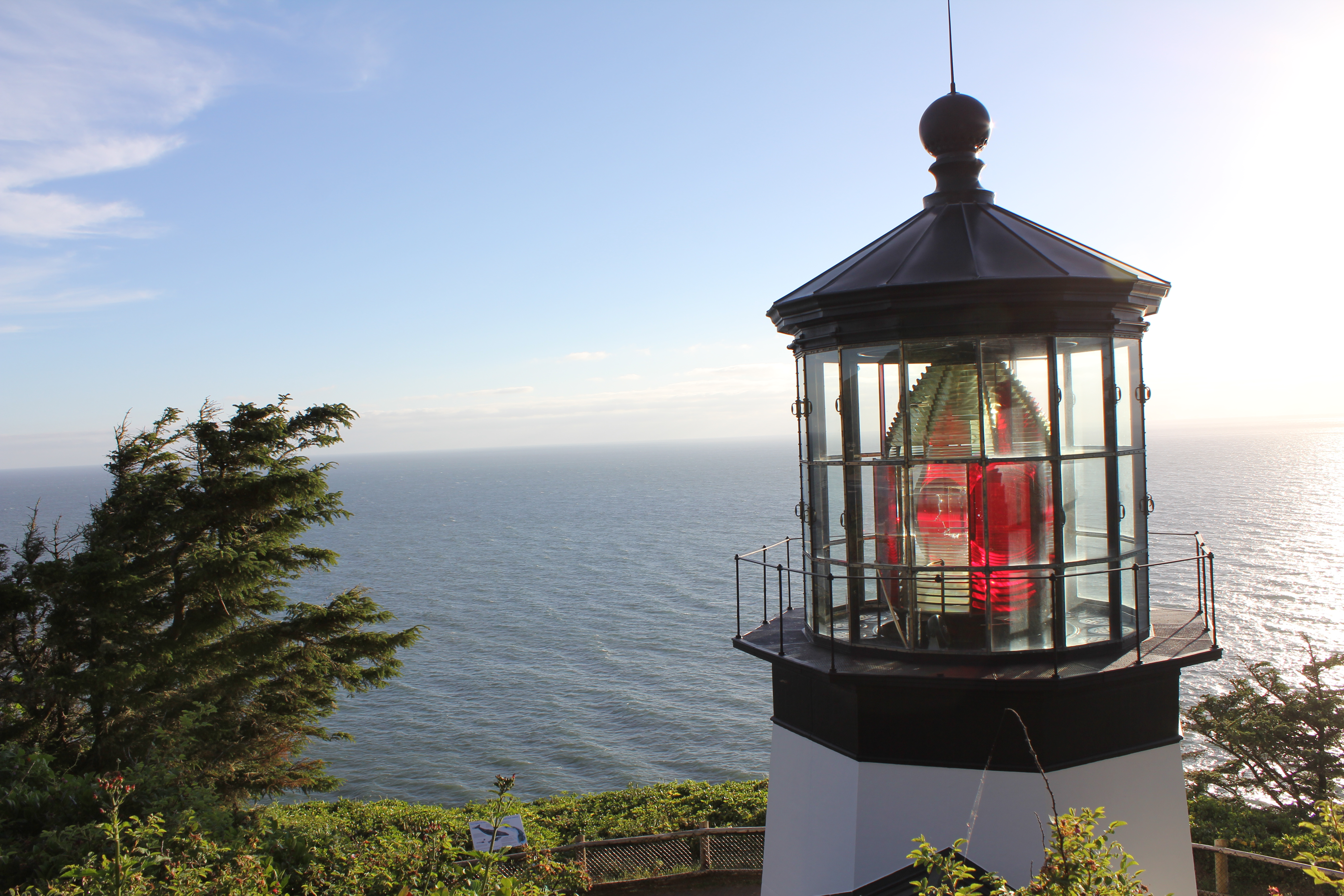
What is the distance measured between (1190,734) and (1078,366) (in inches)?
935

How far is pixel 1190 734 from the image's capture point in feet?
75.0

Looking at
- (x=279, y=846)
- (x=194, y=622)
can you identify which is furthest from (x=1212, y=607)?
(x=194, y=622)

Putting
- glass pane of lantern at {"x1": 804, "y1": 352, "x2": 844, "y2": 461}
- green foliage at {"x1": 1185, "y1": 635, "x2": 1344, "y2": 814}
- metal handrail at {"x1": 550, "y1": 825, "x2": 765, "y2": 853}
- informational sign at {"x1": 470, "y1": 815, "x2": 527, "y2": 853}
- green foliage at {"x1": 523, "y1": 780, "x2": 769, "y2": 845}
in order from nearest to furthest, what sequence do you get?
1. glass pane of lantern at {"x1": 804, "y1": 352, "x2": 844, "y2": 461}
2. informational sign at {"x1": 470, "y1": 815, "x2": 527, "y2": 853}
3. metal handrail at {"x1": 550, "y1": 825, "x2": 765, "y2": 853}
4. green foliage at {"x1": 1185, "y1": 635, "x2": 1344, "y2": 814}
5. green foliage at {"x1": 523, "y1": 780, "x2": 769, "y2": 845}

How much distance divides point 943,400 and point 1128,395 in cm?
108

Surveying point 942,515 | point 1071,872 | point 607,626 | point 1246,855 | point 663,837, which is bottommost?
point 607,626

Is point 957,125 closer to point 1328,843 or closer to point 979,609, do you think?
point 979,609

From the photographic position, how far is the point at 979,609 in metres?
4.45

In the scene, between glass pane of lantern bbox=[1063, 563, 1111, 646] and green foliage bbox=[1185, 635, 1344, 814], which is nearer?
glass pane of lantern bbox=[1063, 563, 1111, 646]

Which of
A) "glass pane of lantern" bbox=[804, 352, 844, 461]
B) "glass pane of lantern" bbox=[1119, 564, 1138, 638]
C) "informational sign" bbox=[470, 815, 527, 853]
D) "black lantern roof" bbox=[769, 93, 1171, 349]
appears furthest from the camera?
"informational sign" bbox=[470, 815, 527, 853]

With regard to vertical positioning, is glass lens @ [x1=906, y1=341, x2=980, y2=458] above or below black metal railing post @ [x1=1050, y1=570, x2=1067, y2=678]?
above

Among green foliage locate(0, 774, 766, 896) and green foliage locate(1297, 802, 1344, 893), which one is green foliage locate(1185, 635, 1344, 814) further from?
green foliage locate(1297, 802, 1344, 893)

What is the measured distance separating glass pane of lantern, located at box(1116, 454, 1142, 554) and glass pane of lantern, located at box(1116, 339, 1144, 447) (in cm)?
10

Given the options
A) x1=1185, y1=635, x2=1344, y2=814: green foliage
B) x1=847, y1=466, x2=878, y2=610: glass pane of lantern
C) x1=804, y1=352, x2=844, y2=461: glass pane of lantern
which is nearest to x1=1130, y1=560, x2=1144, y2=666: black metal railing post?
x1=847, y1=466, x2=878, y2=610: glass pane of lantern

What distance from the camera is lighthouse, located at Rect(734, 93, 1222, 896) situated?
425 centimetres
